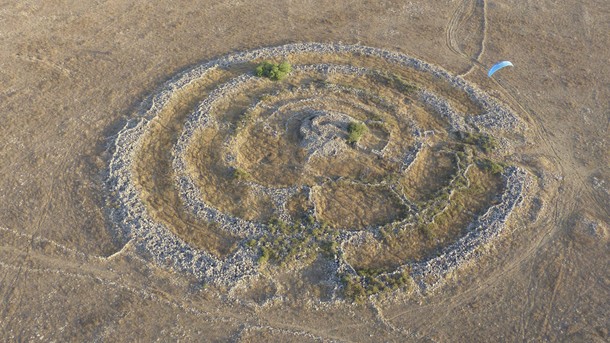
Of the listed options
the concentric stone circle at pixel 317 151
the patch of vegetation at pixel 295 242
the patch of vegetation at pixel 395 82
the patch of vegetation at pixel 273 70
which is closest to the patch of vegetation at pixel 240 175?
the concentric stone circle at pixel 317 151

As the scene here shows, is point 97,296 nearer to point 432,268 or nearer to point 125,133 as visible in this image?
point 125,133

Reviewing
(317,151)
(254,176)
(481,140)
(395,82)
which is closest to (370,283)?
(254,176)

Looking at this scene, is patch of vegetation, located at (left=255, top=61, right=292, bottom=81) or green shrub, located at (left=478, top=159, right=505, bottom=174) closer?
green shrub, located at (left=478, top=159, right=505, bottom=174)

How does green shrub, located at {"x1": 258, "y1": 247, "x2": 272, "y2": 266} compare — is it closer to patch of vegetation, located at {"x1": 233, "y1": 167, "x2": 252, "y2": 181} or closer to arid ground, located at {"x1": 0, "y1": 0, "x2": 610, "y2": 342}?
arid ground, located at {"x1": 0, "y1": 0, "x2": 610, "y2": 342}

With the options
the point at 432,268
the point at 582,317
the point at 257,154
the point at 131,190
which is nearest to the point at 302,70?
the point at 257,154

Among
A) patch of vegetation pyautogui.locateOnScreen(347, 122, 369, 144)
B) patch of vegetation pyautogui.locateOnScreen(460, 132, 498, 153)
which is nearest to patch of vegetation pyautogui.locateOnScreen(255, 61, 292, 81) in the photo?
patch of vegetation pyautogui.locateOnScreen(347, 122, 369, 144)
